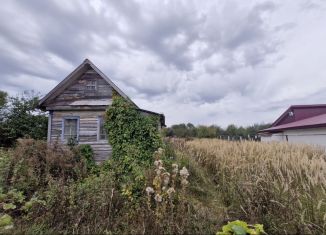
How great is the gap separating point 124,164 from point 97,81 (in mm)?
4816

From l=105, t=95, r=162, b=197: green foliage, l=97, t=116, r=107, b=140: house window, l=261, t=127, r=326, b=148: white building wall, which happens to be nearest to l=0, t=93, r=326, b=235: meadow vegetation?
l=105, t=95, r=162, b=197: green foliage

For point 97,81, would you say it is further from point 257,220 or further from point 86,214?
point 257,220

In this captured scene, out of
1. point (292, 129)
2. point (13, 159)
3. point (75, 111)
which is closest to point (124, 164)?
point (13, 159)

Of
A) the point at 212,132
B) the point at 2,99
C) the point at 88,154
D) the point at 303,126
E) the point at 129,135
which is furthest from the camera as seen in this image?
the point at 212,132

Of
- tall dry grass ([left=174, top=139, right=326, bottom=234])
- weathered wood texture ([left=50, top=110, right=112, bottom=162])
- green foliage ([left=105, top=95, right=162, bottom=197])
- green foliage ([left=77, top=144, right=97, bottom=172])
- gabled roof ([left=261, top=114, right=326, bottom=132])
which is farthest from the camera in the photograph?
gabled roof ([left=261, top=114, right=326, bottom=132])

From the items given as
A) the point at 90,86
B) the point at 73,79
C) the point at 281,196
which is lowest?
the point at 281,196

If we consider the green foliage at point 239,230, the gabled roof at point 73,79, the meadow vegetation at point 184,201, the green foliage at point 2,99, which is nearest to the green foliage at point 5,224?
the meadow vegetation at point 184,201

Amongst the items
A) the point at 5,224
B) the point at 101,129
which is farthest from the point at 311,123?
the point at 5,224

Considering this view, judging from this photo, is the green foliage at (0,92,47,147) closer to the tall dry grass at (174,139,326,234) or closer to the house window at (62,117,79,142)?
the house window at (62,117,79,142)

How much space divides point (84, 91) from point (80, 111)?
103 cm

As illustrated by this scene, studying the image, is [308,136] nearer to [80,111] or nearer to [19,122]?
[80,111]

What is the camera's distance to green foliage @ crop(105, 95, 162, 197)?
7477mm

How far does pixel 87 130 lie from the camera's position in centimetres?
948

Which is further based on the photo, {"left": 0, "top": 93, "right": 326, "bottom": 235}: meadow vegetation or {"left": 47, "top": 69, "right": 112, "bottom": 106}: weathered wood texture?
{"left": 47, "top": 69, "right": 112, "bottom": 106}: weathered wood texture
